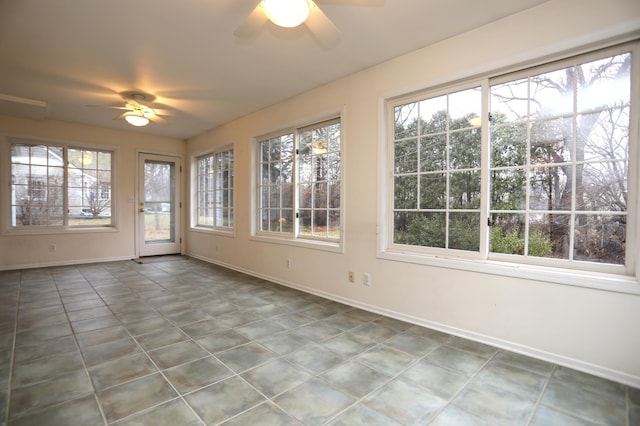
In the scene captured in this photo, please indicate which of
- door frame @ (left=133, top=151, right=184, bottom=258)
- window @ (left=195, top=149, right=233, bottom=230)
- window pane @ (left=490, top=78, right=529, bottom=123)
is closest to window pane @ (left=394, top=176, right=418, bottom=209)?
window pane @ (left=490, top=78, right=529, bottom=123)

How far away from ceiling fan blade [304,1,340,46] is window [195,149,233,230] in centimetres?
377

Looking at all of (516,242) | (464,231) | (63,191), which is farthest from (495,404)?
(63,191)

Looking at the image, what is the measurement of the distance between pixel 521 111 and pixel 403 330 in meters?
2.05

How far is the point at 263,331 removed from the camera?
2.75 m

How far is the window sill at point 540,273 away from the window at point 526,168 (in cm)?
7

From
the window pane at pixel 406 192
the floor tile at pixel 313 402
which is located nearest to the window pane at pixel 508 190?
the window pane at pixel 406 192

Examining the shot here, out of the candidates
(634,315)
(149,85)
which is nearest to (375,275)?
(634,315)

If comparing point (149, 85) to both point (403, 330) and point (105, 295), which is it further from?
point (403, 330)

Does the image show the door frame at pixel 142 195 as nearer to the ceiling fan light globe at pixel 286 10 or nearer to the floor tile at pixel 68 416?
the floor tile at pixel 68 416

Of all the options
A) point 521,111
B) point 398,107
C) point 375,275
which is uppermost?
point 398,107

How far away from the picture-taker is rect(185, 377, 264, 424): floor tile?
1648mm

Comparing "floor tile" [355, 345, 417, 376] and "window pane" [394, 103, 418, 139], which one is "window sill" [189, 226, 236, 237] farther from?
"floor tile" [355, 345, 417, 376]

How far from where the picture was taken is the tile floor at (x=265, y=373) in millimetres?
1658

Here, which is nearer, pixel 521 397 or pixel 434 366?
pixel 521 397
